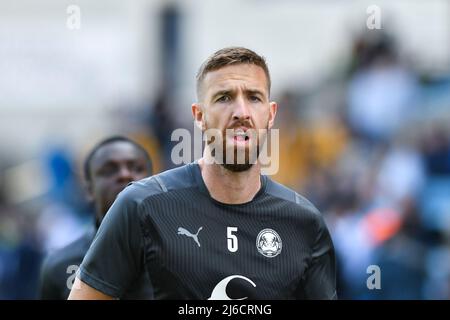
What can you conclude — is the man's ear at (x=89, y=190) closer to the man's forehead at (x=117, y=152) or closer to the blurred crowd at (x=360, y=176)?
the man's forehead at (x=117, y=152)

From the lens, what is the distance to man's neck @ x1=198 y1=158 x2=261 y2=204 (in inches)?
206

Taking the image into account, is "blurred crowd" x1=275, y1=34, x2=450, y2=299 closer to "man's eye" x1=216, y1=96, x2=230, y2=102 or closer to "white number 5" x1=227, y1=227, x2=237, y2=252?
"white number 5" x1=227, y1=227, x2=237, y2=252

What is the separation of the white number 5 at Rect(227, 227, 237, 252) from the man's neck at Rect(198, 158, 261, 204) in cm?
15

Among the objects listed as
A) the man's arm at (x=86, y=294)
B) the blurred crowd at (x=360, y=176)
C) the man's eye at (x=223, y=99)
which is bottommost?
the blurred crowd at (x=360, y=176)

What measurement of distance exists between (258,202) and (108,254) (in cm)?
80

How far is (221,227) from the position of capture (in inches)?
203

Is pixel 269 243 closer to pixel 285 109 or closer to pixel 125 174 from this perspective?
pixel 125 174

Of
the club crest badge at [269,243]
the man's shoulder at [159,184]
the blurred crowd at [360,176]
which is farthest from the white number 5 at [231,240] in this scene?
the blurred crowd at [360,176]

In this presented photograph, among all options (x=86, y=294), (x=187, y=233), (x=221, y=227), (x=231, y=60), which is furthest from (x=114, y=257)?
(x=231, y=60)

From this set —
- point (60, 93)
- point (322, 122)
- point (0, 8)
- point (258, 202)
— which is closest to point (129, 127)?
point (322, 122)

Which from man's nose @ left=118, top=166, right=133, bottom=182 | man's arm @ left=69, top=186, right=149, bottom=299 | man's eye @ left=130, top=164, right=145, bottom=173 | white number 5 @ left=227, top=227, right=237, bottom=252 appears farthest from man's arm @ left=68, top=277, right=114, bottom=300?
man's eye @ left=130, top=164, right=145, bottom=173

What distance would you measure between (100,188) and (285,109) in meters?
6.75

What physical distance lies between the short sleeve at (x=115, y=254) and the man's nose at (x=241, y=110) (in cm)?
65

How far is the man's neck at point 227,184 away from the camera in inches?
206
